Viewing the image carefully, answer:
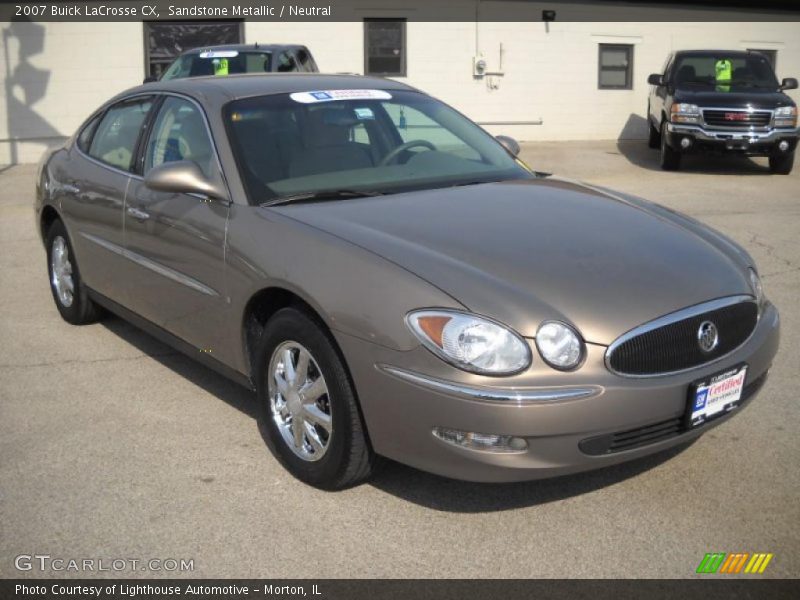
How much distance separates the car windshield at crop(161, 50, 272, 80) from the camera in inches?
507

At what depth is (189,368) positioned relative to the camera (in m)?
5.50

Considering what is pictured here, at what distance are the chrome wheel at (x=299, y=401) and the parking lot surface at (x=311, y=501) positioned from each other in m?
0.19

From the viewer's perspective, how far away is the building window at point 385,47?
18688 millimetres

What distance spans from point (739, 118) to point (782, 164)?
1.14m

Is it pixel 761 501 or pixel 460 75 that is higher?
pixel 460 75

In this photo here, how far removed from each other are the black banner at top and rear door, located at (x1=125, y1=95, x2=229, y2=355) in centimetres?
1382

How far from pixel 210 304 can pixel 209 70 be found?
9097 millimetres

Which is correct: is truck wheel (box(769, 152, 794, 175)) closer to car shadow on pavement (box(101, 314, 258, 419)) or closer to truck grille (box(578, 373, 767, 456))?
car shadow on pavement (box(101, 314, 258, 419))

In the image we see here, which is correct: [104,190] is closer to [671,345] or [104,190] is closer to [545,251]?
[545,251]

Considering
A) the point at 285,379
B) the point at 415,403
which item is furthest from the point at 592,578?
the point at 285,379

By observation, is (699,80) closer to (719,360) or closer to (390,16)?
(390,16)

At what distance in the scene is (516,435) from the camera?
3260 millimetres

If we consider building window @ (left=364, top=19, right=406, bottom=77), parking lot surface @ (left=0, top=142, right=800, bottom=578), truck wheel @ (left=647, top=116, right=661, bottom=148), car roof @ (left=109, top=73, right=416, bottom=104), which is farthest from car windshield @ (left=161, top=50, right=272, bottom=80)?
parking lot surface @ (left=0, top=142, right=800, bottom=578)
